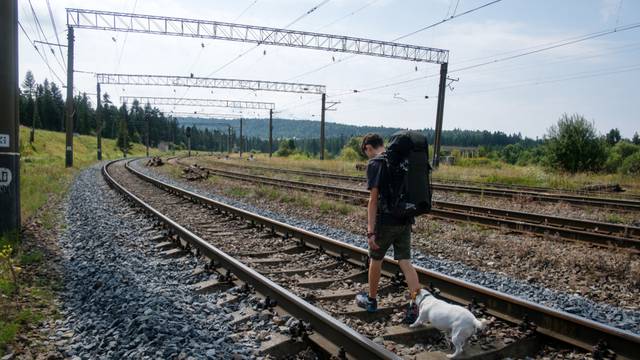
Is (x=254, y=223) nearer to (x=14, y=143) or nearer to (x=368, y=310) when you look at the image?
(x=14, y=143)

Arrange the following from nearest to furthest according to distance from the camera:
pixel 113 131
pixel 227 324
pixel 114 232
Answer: pixel 227 324
pixel 114 232
pixel 113 131

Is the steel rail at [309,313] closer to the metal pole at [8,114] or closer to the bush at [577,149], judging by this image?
the metal pole at [8,114]

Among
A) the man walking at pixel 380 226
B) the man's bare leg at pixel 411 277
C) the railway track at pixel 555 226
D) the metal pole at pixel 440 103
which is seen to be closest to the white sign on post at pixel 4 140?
the man walking at pixel 380 226

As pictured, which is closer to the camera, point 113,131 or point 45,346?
point 45,346

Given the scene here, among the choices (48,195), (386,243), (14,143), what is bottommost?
(48,195)

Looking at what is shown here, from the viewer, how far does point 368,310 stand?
480 centimetres

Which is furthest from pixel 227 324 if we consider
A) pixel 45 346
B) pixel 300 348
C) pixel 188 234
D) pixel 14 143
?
pixel 14 143

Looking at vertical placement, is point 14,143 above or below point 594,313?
above

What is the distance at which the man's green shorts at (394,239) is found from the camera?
182 inches

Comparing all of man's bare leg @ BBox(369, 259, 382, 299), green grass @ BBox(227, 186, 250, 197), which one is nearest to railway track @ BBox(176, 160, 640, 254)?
green grass @ BBox(227, 186, 250, 197)

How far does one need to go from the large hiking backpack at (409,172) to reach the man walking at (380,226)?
0.33ft

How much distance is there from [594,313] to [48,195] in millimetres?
16864

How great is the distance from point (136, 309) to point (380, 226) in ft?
8.52

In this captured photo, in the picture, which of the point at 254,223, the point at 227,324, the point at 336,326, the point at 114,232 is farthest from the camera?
the point at 254,223
